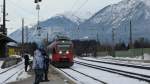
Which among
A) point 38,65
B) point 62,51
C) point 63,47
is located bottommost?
point 38,65

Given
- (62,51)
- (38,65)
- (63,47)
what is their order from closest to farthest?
(38,65) < (63,47) < (62,51)

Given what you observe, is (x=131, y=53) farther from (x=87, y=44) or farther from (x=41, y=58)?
(x=41, y=58)

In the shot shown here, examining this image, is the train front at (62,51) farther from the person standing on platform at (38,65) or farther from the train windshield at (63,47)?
the person standing on platform at (38,65)

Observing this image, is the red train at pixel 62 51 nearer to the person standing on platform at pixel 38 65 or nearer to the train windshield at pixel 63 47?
the train windshield at pixel 63 47

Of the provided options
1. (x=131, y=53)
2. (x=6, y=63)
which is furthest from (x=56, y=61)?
(x=131, y=53)

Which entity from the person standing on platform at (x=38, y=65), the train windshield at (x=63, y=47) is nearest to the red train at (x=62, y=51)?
the train windshield at (x=63, y=47)

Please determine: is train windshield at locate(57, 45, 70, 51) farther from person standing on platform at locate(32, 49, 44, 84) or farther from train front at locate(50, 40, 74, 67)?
person standing on platform at locate(32, 49, 44, 84)

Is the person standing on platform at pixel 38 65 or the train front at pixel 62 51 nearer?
the person standing on platform at pixel 38 65

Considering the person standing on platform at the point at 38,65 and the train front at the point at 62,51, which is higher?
the train front at the point at 62,51

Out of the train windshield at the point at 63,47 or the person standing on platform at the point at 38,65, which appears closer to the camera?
the person standing on platform at the point at 38,65

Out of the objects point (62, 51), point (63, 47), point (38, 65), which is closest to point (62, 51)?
point (62, 51)

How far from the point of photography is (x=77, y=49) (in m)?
138

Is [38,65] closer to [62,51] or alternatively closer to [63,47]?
[63,47]

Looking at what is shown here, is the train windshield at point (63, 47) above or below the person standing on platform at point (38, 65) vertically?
above
